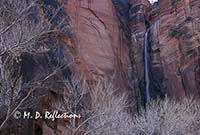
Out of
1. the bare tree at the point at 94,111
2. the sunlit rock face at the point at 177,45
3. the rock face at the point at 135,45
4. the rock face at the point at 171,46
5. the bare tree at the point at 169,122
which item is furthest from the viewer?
the rock face at the point at 171,46

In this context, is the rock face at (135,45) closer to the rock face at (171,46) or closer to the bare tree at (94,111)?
the rock face at (171,46)

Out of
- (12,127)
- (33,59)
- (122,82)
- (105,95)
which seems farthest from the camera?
(122,82)

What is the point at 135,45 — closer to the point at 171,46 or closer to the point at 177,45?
the point at 171,46

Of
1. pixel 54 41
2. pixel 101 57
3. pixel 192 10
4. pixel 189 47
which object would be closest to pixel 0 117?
pixel 54 41

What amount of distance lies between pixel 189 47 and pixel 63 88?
1490cm

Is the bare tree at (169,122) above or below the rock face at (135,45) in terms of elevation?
below

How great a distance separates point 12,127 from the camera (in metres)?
15.5

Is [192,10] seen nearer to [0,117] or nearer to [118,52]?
[118,52]

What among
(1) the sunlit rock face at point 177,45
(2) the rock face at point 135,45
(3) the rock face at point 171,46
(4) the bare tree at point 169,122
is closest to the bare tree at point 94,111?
(4) the bare tree at point 169,122

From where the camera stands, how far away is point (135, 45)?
38688mm

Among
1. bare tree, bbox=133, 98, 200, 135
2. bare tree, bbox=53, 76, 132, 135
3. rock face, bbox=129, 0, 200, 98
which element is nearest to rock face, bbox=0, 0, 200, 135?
rock face, bbox=129, 0, 200, 98

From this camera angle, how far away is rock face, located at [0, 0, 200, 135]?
31.3 metres

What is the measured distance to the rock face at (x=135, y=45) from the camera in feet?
103

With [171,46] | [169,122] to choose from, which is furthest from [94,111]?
[171,46]
